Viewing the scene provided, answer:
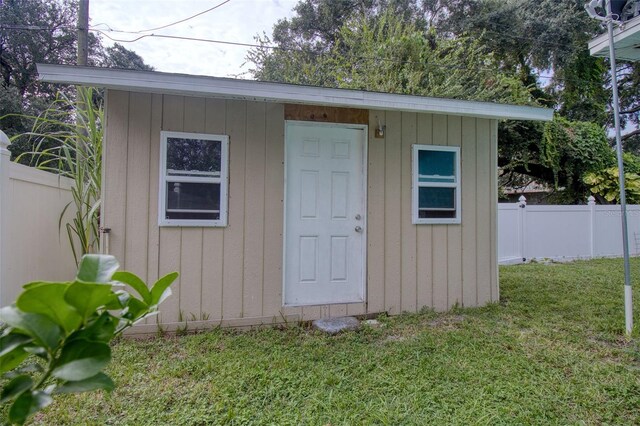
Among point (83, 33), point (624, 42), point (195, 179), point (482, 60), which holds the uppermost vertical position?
point (482, 60)

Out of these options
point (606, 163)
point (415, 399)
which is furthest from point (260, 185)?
point (606, 163)

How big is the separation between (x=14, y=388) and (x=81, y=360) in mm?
122

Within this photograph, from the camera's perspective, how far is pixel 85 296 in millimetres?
425

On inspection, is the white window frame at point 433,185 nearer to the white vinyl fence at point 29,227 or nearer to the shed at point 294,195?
the shed at point 294,195

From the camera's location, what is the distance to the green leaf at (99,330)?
447mm

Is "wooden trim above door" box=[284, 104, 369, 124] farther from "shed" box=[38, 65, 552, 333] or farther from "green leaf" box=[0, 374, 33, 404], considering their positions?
"green leaf" box=[0, 374, 33, 404]

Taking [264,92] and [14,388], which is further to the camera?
[264,92]

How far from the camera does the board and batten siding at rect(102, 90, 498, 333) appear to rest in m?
3.13

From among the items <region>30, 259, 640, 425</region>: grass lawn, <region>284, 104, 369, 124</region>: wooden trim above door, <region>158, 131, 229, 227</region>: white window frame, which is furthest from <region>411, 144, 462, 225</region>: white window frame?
<region>158, 131, 229, 227</region>: white window frame

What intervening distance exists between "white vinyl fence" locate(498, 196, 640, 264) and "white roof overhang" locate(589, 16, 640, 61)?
4327 millimetres

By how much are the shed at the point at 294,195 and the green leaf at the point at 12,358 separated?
286cm

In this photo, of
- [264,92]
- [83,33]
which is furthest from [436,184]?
[83,33]

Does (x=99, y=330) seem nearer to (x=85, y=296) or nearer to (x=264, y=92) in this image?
(x=85, y=296)

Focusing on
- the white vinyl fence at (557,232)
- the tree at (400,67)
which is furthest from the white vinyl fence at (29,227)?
the white vinyl fence at (557,232)
